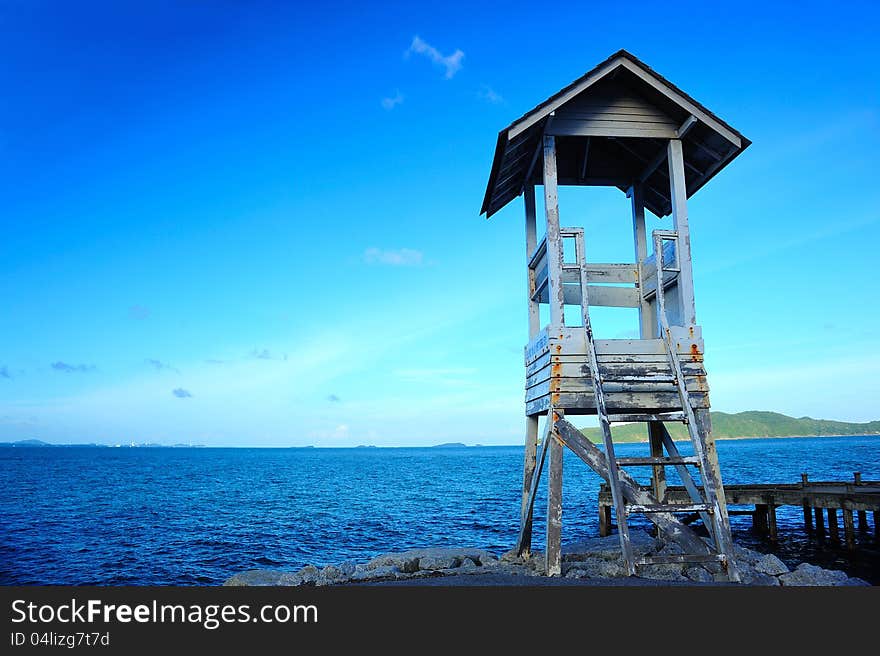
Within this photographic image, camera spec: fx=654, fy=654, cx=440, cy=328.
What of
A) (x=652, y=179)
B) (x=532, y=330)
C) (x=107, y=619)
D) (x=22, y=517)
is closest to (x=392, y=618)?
(x=107, y=619)

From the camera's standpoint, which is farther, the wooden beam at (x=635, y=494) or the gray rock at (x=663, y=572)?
the gray rock at (x=663, y=572)

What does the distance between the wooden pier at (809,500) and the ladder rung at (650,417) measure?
33.7ft

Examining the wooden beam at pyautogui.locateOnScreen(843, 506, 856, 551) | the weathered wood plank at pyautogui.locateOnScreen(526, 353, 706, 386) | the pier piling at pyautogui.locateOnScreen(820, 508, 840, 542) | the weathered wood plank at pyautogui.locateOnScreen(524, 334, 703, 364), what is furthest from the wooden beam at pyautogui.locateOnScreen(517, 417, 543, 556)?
the pier piling at pyautogui.locateOnScreen(820, 508, 840, 542)

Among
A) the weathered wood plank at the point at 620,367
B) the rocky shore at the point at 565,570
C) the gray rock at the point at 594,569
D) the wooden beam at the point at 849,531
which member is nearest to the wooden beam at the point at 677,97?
the weathered wood plank at the point at 620,367

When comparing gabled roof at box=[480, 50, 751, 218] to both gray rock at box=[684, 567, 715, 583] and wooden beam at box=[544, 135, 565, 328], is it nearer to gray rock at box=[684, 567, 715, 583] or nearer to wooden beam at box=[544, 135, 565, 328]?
wooden beam at box=[544, 135, 565, 328]

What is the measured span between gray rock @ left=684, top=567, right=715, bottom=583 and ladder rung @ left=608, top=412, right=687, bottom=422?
2590mm

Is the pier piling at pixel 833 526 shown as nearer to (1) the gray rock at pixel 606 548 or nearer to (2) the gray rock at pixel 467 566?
(1) the gray rock at pixel 606 548

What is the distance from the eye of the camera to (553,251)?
42.9 feet

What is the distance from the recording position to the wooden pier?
826 inches

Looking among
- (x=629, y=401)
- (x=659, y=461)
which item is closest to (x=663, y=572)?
(x=659, y=461)

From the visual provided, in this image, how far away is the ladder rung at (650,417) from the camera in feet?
39.7

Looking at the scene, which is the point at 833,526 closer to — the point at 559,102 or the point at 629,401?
the point at 629,401

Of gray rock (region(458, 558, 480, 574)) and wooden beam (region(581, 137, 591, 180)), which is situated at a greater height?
wooden beam (region(581, 137, 591, 180))

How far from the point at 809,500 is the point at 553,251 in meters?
16.2
